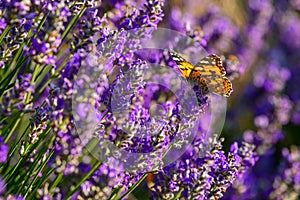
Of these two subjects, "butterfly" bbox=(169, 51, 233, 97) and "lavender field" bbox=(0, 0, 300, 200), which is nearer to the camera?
"lavender field" bbox=(0, 0, 300, 200)

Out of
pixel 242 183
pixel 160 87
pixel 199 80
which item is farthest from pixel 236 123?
pixel 199 80

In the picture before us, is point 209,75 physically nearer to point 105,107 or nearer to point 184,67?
point 184,67

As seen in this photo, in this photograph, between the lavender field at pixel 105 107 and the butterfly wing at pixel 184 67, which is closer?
the lavender field at pixel 105 107

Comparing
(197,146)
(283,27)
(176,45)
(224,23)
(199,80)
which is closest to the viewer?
(197,146)

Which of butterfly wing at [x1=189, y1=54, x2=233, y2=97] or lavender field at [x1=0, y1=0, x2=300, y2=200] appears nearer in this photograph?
lavender field at [x1=0, y1=0, x2=300, y2=200]

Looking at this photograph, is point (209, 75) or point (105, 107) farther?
point (209, 75)

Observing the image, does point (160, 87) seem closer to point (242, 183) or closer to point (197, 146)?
point (197, 146)

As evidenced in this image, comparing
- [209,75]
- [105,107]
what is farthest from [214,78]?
[105,107]

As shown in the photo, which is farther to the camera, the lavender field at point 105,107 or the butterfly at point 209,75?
the butterfly at point 209,75
